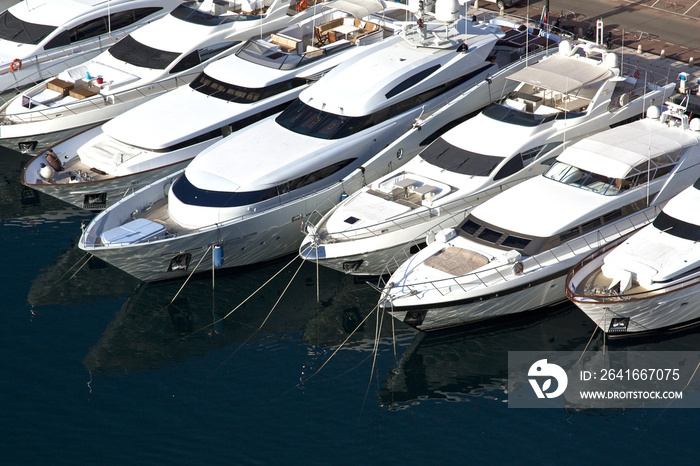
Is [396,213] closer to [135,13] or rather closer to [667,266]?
[667,266]

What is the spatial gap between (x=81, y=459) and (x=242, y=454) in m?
3.52

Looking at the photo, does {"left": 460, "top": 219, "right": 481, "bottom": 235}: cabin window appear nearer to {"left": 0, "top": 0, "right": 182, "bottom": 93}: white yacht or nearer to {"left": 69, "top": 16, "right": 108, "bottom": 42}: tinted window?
{"left": 0, "top": 0, "right": 182, "bottom": 93}: white yacht

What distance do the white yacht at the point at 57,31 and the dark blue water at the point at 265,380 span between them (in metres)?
8.95

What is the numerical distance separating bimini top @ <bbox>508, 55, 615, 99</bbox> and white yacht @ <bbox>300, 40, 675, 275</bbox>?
0.03 m

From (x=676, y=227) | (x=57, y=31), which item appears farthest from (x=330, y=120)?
(x=57, y=31)

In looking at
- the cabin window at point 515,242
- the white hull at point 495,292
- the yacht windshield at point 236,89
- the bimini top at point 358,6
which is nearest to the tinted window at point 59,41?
the yacht windshield at point 236,89

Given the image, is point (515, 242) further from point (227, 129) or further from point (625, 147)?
point (227, 129)

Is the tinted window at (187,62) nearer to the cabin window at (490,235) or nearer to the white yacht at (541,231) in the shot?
the white yacht at (541,231)

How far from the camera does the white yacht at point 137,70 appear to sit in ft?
106

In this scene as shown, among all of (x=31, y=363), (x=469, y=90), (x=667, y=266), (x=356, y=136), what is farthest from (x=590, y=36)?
(x=31, y=363)

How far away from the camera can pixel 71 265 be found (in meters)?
28.4

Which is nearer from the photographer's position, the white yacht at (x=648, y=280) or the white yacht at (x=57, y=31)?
the white yacht at (x=648, y=280)

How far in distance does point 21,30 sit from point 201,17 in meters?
6.88

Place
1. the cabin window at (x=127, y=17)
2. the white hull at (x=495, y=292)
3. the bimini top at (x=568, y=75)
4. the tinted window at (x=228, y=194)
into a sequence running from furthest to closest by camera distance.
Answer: the cabin window at (x=127, y=17) < the bimini top at (x=568, y=75) < the tinted window at (x=228, y=194) < the white hull at (x=495, y=292)
